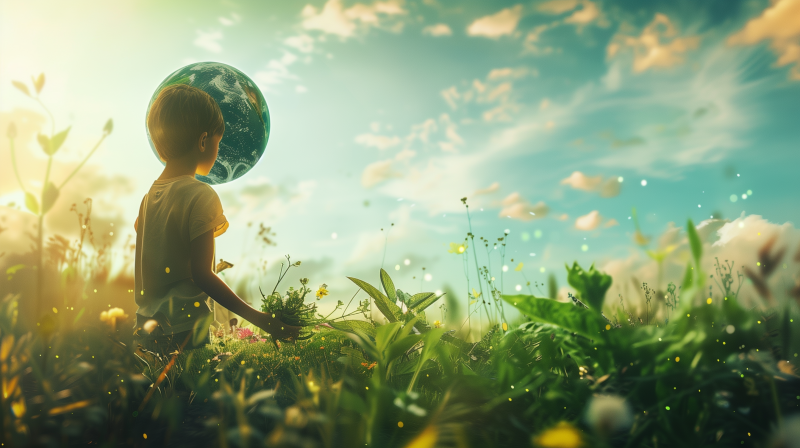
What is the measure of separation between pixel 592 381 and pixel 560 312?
0.23m

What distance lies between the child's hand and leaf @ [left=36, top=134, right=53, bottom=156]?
1.30 meters

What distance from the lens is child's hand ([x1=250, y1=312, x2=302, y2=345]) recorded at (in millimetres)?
2307

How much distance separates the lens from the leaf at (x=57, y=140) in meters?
1.24

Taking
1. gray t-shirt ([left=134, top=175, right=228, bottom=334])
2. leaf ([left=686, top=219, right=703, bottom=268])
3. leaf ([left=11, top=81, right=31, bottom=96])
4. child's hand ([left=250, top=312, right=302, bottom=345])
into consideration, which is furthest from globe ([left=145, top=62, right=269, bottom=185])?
leaf ([left=686, top=219, right=703, bottom=268])

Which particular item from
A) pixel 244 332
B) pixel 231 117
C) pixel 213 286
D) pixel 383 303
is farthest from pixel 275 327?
pixel 231 117

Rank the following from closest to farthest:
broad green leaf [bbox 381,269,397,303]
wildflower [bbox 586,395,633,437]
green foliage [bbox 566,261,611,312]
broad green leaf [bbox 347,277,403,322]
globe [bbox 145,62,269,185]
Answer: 1. wildflower [bbox 586,395,633,437]
2. green foliage [bbox 566,261,611,312]
3. broad green leaf [bbox 347,277,403,322]
4. broad green leaf [bbox 381,269,397,303]
5. globe [bbox 145,62,269,185]

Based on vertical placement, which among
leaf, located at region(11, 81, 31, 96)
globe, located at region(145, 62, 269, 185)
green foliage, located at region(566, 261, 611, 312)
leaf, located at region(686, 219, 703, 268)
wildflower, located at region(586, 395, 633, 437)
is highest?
globe, located at region(145, 62, 269, 185)

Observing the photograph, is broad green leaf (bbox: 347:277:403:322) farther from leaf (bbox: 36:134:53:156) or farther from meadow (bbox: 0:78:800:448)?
leaf (bbox: 36:134:53:156)

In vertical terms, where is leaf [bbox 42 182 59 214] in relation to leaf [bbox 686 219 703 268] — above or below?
above

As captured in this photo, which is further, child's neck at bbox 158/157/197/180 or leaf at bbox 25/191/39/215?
child's neck at bbox 158/157/197/180

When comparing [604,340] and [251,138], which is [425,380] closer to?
[604,340]

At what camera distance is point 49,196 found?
1.21m

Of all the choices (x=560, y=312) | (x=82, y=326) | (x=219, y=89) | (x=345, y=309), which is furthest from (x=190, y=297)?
(x=219, y=89)

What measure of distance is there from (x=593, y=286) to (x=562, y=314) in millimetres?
151
